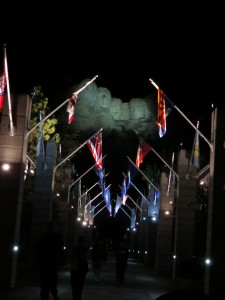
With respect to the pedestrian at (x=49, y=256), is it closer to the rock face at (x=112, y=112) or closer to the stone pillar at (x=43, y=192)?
the stone pillar at (x=43, y=192)

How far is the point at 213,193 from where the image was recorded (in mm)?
22594

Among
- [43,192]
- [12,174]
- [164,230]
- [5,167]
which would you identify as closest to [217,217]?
[12,174]

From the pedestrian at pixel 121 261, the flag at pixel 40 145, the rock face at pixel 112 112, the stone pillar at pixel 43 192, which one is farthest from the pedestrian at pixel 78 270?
the rock face at pixel 112 112

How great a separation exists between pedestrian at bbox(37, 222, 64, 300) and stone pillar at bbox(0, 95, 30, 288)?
770 cm

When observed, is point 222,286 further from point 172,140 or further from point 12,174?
point 172,140

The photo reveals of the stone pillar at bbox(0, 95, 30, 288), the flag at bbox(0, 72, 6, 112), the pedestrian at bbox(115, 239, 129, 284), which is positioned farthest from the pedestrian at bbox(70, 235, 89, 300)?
the pedestrian at bbox(115, 239, 129, 284)

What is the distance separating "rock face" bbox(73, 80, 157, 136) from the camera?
7831cm

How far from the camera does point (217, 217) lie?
2247 cm

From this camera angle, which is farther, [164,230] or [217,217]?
[164,230]

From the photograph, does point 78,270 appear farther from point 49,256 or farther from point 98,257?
point 98,257

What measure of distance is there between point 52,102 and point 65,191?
88.8 feet

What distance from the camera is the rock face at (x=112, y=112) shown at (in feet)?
257

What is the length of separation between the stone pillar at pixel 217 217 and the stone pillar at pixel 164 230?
17.5 meters

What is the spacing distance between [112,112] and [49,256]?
6733 cm
